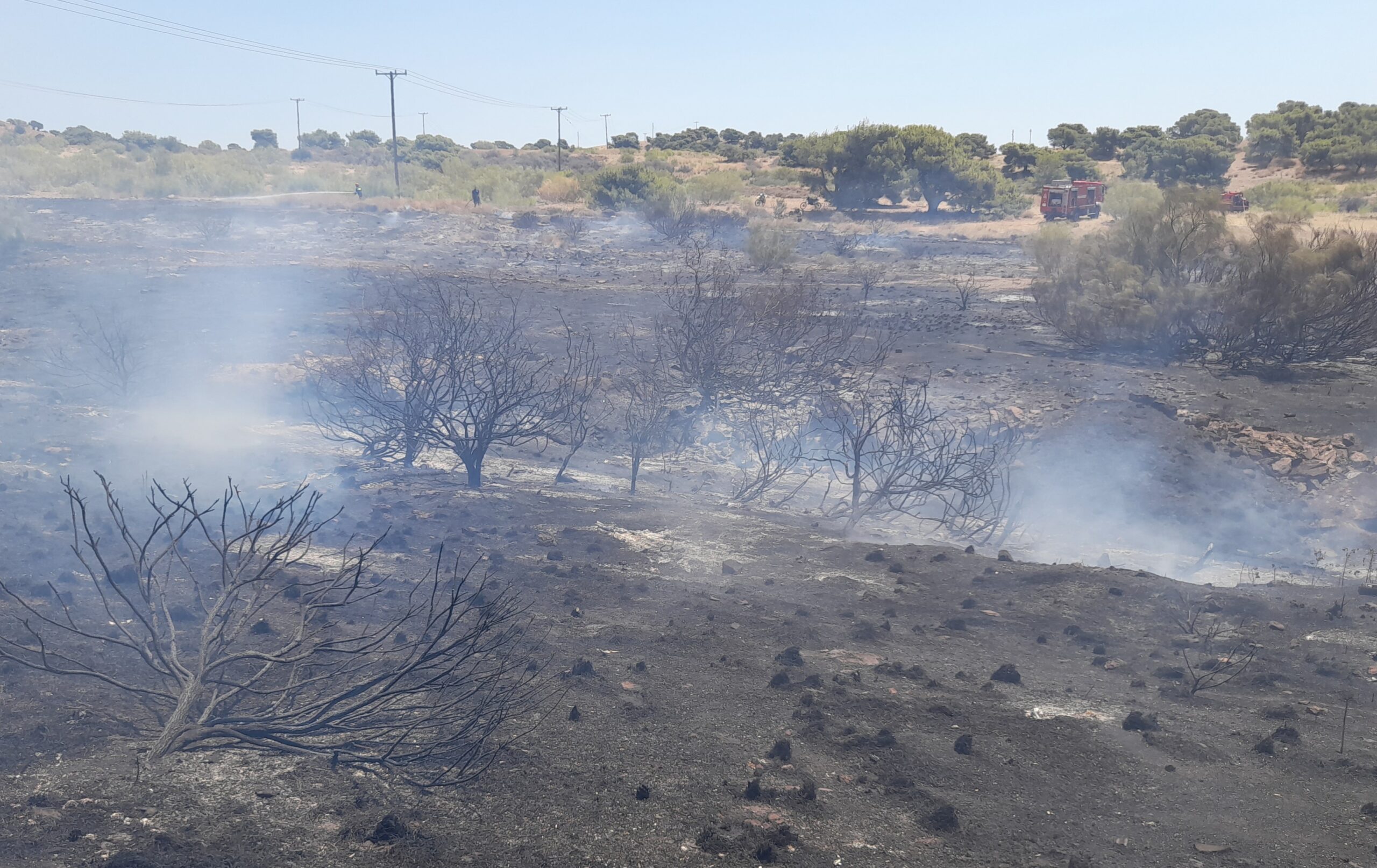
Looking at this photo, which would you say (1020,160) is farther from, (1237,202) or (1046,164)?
(1237,202)

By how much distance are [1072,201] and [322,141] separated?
64.0m

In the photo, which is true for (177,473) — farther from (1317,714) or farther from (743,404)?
(1317,714)

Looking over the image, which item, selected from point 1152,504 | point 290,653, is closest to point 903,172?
point 1152,504

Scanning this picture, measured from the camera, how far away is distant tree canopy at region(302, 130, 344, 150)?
267 feet

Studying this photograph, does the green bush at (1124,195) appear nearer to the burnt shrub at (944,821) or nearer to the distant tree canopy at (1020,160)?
the distant tree canopy at (1020,160)

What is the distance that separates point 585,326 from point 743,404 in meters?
5.33

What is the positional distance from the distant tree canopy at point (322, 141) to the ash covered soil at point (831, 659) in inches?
2715

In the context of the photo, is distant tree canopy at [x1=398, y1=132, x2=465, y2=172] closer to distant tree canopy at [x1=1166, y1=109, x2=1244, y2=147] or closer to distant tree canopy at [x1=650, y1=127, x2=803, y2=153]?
distant tree canopy at [x1=650, y1=127, x2=803, y2=153]

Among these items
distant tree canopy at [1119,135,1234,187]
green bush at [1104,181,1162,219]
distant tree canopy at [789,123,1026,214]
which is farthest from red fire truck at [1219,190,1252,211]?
distant tree canopy at [1119,135,1234,187]

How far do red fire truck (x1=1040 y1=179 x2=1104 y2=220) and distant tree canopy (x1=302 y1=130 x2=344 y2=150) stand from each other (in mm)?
61150

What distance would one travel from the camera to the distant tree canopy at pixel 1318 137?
43281 millimetres

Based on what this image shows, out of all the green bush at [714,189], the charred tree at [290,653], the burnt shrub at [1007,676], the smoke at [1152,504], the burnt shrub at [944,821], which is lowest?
the smoke at [1152,504]

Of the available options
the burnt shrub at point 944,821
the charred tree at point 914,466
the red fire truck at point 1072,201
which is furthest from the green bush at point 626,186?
the burnt shrub at point 944,821

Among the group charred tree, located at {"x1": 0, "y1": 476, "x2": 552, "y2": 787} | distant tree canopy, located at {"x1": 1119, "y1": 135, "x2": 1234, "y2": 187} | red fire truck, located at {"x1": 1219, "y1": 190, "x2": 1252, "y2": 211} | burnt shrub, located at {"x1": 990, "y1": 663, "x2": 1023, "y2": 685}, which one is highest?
distant tree canopy, located at {"x1": 1119, "y1": 135, "x2": 1234, "y2": 187}
